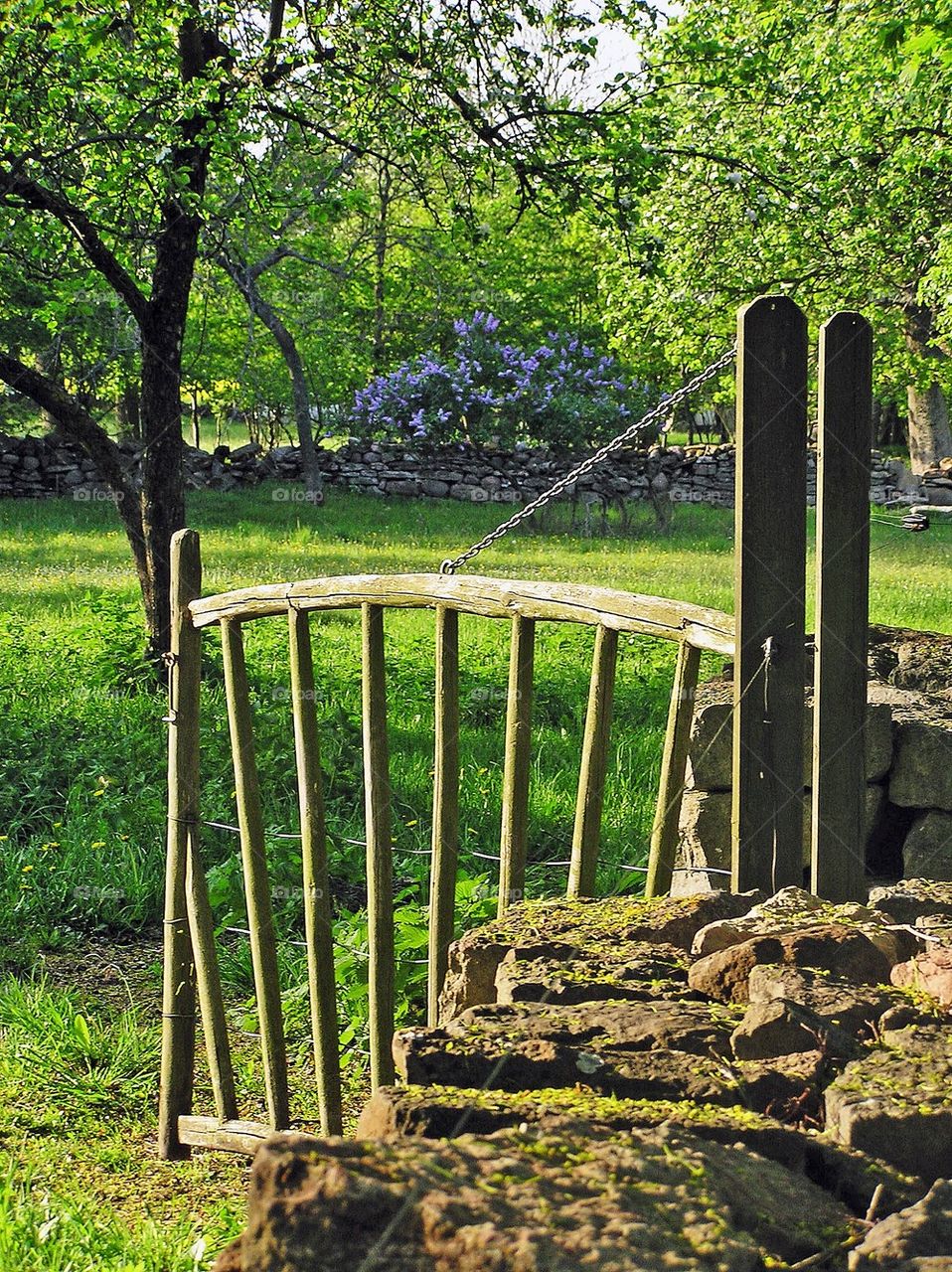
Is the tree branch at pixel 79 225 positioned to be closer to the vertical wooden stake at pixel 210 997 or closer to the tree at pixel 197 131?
the tree at pixel 197 131

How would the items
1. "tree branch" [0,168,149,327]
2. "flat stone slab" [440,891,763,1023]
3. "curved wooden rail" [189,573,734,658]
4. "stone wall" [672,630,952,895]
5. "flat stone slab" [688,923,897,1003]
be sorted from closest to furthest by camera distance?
"flat stone slab" [688,923,897,1003] → "flat stone slab" [440,891,763,1023] → "curved wooden rail" [189,573,734,658] → "stone wall" [672,630,952,895] → "tree branch" [0,168,149,327]

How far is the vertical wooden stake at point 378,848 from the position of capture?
3.57 metres

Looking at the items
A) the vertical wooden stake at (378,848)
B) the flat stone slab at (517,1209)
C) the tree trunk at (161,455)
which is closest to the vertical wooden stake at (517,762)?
the vertical wooden stake at (378,848)

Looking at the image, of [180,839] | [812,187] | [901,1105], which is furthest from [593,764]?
[812,187]

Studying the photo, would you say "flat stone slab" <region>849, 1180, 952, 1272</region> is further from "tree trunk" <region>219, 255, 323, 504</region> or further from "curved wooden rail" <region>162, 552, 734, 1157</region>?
"tree trunk" <region>219, 255, 323, 504</region>

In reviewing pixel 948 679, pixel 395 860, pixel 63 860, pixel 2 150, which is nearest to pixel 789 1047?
pixel 948 679

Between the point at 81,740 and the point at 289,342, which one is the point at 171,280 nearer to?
the point at 81,740

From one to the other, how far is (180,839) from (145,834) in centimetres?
294

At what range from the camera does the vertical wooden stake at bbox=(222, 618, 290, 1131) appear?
388 centimetres

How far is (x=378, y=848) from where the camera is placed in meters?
3.64

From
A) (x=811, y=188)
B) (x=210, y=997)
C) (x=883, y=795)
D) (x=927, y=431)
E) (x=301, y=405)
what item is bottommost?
(x=210, y=997)

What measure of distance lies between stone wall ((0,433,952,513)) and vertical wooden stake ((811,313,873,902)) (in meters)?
19.1

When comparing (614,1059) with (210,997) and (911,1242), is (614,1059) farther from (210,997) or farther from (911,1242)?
(210,997)

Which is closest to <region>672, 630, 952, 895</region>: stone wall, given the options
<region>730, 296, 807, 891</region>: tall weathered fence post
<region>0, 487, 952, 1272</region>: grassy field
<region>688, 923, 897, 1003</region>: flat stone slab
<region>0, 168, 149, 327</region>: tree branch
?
<region>0, 487, 952, 1272</region>: grassy field
